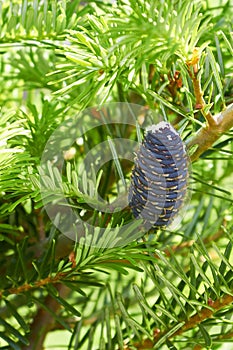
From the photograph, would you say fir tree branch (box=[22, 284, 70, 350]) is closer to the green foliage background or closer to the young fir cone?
the green foliage background

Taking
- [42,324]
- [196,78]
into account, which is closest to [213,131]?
[196,78]

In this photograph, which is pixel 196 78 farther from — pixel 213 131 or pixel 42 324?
pixel 42 324

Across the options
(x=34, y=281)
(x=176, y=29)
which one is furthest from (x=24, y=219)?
(x=176, y=29)

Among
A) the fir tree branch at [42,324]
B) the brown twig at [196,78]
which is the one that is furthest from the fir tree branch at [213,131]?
the fir tree branch at [42,324]

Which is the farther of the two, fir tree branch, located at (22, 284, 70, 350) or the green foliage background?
fir tree branch, located at (22, 284, 70, 350)

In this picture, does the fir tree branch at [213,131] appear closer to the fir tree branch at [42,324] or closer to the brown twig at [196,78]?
the brown twig at [196,78]

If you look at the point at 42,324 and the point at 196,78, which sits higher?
the point at 196,78

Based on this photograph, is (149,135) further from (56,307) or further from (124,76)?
(56,307)

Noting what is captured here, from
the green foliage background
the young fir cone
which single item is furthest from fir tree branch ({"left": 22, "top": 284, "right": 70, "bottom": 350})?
the young fir cone
